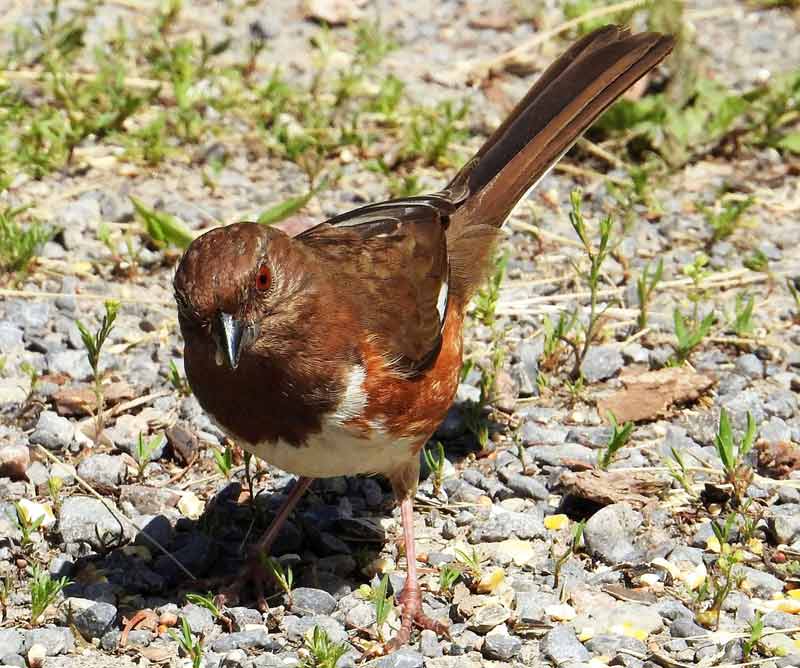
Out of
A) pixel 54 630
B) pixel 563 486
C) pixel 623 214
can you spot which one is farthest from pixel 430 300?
pixel 623 214

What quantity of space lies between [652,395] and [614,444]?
525 mm

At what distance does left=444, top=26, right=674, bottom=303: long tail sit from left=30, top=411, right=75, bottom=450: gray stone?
1645 mm

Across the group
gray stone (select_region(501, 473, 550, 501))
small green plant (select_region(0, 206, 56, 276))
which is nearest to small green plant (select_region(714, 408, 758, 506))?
gray stone (select_region(501, 473, 550, 501))

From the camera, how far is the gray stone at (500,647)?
388 cm

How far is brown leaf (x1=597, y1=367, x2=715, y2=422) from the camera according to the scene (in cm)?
507

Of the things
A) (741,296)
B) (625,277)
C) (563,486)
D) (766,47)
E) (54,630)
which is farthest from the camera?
(766,47)

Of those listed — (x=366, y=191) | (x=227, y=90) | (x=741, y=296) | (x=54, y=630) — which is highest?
(x=227, y=90)

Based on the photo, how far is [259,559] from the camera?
4336 millimetres

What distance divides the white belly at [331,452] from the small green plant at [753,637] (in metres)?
1.15

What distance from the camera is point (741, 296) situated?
5625 millimetres

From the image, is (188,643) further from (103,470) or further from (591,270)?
(591,270)

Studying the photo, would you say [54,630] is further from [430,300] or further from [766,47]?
[766,47]

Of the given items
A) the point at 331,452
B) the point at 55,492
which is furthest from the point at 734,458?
the point at 55,492

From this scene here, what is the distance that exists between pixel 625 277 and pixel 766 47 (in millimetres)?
2830
